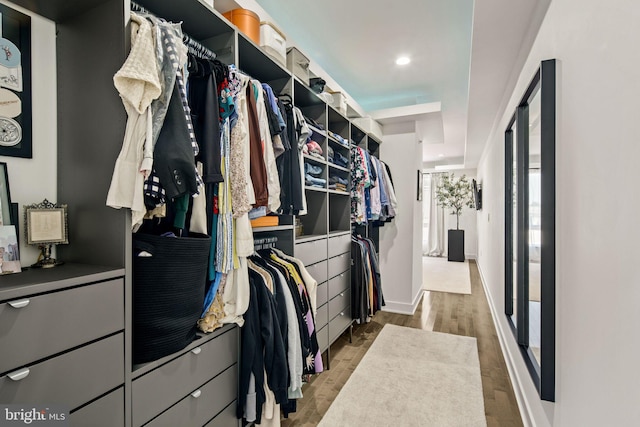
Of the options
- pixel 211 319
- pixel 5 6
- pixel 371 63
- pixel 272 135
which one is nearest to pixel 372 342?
pixel 211 319

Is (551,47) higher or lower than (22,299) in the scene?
higher

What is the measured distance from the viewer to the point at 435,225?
8.59 metres

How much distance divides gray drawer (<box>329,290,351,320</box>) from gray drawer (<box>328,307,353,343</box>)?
5 cm

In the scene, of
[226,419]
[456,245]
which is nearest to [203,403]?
[226,419]

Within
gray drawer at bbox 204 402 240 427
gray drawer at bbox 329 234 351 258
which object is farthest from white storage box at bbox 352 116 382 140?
gray drawer at bbox 204 402 240 427

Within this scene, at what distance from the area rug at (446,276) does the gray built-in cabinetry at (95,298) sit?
437 centimetres

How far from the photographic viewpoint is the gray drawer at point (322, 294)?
2.35 m

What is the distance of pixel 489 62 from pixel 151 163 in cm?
244

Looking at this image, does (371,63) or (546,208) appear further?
(371,63)

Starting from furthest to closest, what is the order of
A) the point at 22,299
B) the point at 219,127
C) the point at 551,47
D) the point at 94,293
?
the point at 551,47 → the point at 219,127 → the point at 94,293 → the point at 22,299

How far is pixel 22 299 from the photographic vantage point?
2.49 feet

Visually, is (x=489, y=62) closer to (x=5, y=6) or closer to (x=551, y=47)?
(x=551, y=47)

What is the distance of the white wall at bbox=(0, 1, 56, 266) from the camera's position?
104 centimetres

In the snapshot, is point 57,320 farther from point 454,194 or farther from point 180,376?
point 454,194
